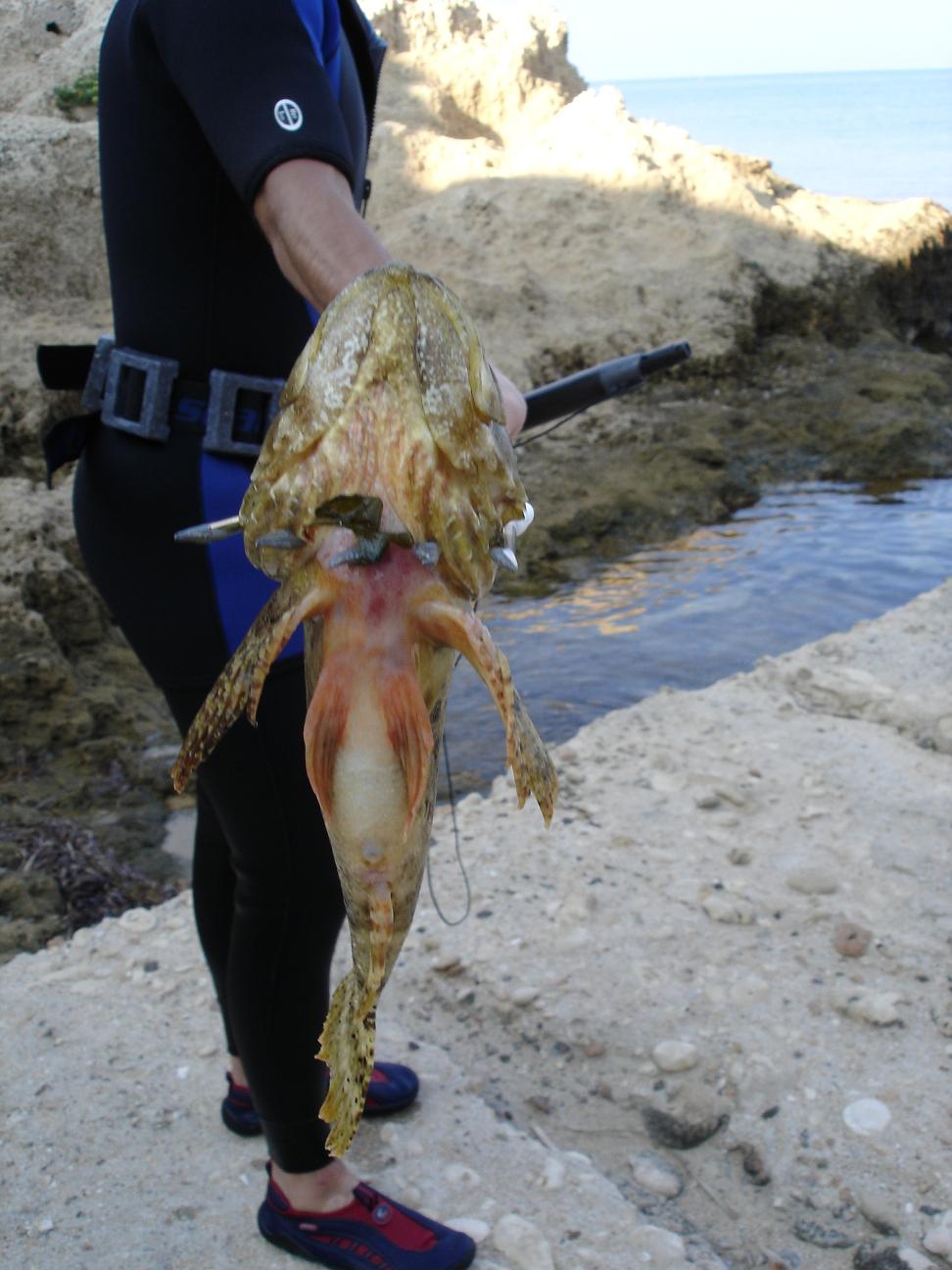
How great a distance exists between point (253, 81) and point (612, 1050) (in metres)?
2.31

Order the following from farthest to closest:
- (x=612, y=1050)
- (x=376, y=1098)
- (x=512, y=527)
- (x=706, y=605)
→ 1. (x=706, y=605)
2. (x=612, y=1050)
3. (x=376, y=1098)
4. (x=512, y=527)

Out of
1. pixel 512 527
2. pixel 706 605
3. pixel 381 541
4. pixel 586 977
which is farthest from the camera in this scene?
pixel 706 605

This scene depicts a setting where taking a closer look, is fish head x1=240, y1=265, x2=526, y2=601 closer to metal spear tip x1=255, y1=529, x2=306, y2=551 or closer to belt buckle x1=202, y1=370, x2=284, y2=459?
metal spear tip x1=255, y1=529, x2=306, y2=551

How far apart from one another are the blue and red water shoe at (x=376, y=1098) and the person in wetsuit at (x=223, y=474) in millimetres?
362

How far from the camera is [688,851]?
148 inches

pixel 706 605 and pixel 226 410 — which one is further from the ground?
pixel 226 410

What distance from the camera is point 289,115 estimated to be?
4.88 ft

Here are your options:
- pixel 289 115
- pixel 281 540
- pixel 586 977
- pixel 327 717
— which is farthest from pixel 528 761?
pixel 586 977

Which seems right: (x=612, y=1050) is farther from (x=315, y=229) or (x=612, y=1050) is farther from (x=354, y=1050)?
(x=315, y=229)

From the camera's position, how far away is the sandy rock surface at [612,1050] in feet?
7.77

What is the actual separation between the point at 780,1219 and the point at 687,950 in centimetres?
88

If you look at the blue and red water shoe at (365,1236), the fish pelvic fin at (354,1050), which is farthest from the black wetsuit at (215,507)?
the fish pelvic fin at (354,1050)

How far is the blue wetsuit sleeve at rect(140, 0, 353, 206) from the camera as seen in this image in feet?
4.89

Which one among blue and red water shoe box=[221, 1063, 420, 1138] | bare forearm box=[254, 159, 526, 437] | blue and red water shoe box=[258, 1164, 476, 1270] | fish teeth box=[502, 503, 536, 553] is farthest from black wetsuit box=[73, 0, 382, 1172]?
fish teeth box=[502, 503, 536, 553]
